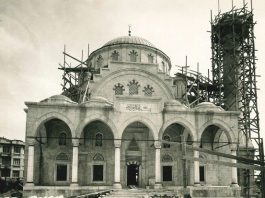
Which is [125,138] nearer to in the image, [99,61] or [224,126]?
[224,126]

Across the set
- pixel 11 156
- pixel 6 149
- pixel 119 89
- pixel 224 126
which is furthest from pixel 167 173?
pixel 6 149

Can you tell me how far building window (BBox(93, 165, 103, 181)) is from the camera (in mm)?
25812

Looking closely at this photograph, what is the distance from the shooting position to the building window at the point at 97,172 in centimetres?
2581

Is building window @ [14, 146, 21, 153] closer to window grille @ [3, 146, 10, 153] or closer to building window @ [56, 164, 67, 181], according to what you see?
window grille @ [3, 146, 10, 153]

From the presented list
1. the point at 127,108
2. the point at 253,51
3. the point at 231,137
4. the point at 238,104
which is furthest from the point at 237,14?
the point at 127,108

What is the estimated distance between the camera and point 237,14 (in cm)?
3444

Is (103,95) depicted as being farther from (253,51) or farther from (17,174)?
(17,174)

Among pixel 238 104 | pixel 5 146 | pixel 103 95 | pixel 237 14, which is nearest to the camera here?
pixel 103 95

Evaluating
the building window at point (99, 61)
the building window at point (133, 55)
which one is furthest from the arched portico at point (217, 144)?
the building window at point (99, 61)

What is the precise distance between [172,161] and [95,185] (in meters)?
6.06

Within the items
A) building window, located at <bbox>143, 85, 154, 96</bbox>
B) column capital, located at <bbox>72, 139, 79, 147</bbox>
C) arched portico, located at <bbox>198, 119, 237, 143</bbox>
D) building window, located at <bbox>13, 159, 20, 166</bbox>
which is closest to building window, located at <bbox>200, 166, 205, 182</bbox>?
arched portico, located at <bbox>198, 119, 237, 143</bbox>

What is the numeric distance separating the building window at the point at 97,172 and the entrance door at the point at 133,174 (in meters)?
2.11

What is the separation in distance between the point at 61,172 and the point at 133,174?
5.39 m

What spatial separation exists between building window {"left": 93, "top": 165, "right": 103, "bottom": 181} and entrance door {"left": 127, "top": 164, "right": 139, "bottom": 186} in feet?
6.94
